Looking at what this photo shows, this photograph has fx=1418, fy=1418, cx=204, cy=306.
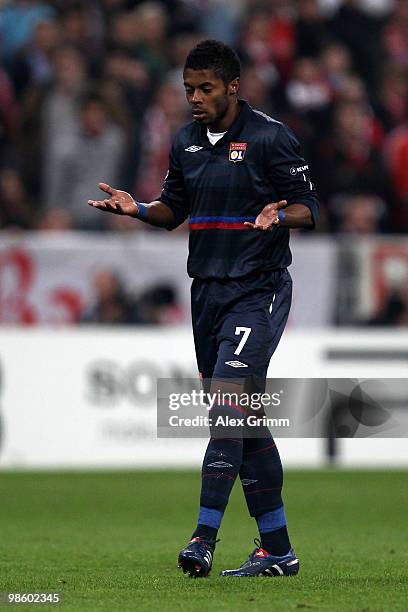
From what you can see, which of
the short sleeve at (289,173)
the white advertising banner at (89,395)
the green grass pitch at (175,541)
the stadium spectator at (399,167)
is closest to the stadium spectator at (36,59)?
the white advertising banner at (89,395)

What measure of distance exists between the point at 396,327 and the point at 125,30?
524 centimetres

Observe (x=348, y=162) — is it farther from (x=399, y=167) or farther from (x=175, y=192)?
(x=175, y=192)

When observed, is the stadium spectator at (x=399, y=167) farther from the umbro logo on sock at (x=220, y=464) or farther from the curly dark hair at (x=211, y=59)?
the umbro logo on sock at (x=220, y=464)

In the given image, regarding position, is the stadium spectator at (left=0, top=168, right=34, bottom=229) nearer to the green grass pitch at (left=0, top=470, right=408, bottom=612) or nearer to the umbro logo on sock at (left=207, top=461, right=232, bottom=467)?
the green grass pitch at (left=0, top=470, right=408, bottom=612)

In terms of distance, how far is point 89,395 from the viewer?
47.0 feet

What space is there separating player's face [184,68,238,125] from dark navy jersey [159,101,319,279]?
134 mm

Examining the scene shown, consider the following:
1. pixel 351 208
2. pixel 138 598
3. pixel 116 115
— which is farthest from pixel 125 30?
pixel 138 598

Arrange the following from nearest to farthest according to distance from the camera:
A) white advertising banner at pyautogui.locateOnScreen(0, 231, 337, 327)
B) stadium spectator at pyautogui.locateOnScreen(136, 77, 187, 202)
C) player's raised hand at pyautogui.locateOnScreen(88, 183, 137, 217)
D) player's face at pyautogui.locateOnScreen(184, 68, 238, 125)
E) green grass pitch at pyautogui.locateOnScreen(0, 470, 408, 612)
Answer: green grass pitch at pyautogui.locateOnScreen(0, 470, 408, 612) → player's face at pyautogui.locateOnScreen(184, 68, 238, 125) → player's raised hand at pyautogui.locateOnScreen(88, 183, 137, 217) → white advertising banner at pyautogui.locateOnScreen(0, 231, 337, 327) → stadium spectator at pyautogui.locateOnScreen(136, 77, 187, 202)

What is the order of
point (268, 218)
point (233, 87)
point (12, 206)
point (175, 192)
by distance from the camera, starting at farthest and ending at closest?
point (12, 206)
point (175, 192)
point (233, 87)
point (268, 218)

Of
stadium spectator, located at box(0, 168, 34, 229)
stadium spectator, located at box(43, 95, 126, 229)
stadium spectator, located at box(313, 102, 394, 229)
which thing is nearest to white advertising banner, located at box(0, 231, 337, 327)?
stadium spectator, located at box(0, 168, 34, 229)

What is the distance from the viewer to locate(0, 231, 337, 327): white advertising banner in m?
14.4

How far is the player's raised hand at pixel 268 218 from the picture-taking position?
6215 mm

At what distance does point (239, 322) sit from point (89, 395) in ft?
26.0

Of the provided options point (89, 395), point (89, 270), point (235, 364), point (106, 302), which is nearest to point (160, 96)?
point (89, 270)
